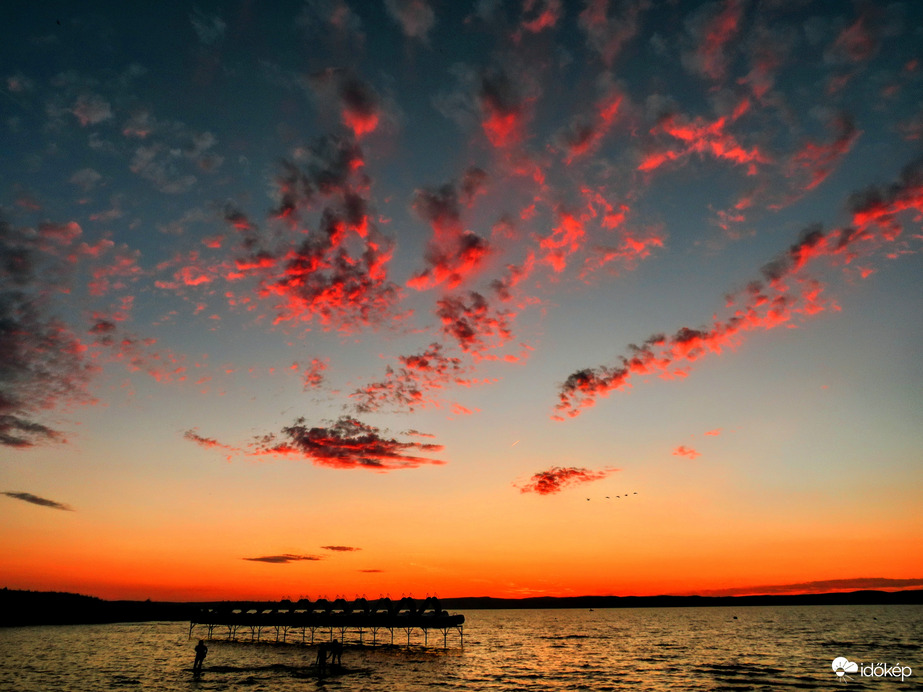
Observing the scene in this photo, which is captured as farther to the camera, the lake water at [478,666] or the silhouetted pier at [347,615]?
the silhouetted pier at [347,615]

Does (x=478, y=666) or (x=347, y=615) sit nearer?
(x=478, y=666)

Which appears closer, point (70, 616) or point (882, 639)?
point (882, 639)

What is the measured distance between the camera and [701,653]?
279ft

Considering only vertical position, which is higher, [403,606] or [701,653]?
[403,606]

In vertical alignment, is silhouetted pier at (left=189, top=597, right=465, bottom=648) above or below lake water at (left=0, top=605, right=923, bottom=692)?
above

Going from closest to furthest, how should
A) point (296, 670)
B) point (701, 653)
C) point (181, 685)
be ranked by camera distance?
point (181, 685) → point (296, 670) → point (701, 653)

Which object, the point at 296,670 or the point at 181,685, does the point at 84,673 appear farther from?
the point at 296,670

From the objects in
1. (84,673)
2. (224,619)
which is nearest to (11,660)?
(84,673)

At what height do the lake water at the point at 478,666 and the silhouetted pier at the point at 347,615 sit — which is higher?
the silhouetted pier at the point at 347,615

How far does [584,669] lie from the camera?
67.4 metres

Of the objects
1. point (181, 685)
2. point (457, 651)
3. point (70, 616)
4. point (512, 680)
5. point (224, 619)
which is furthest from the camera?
point (70, 616)

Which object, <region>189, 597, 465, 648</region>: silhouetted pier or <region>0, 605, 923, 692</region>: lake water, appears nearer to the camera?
<region>0, 605, 923, 692</region>: lake water

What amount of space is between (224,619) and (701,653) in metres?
81.2

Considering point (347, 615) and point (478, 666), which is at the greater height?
point (347, 615)
